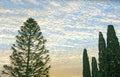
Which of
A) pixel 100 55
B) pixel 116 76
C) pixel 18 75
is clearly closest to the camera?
pixel 116 76

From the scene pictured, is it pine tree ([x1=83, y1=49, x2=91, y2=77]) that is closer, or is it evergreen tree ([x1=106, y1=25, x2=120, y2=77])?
evergreen tree ([x1=106, y1=25, x2=120, y2=77])

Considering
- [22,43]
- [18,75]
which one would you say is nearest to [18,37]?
[22,43]

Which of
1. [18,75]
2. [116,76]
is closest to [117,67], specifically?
[116,76]

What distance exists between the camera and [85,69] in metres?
58.2

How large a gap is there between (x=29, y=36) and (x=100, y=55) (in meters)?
13.2

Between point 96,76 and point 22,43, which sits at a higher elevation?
point 22,43

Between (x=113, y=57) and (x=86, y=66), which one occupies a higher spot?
(x=113, y=57)

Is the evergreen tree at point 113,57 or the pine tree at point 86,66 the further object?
the pine tree at point 86,66

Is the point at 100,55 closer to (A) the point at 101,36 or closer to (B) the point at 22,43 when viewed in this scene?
(A) the point at 101,36

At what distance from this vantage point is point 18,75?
55.7m

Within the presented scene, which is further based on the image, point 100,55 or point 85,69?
point 85,69

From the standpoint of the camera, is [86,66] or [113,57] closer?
[113,57]

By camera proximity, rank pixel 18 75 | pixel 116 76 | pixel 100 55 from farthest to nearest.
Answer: pixel 18 75
pixel 100 55
pixel 116 76

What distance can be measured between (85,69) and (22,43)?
11.0 meters
